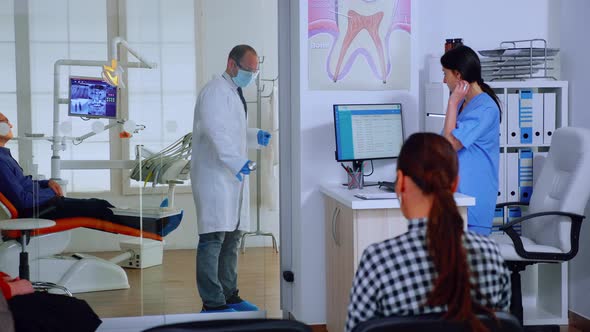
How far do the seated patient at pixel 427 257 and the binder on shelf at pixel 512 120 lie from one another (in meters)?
2.66

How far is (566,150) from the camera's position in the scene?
416cm

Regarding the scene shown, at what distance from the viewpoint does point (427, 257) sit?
194 cm

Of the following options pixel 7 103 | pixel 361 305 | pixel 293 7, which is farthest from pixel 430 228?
pixel 7 103

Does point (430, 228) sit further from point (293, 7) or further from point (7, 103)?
point (7, 103)

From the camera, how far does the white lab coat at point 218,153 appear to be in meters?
4.46

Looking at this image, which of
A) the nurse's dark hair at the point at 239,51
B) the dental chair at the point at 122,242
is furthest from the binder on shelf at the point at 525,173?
the dental chair at the point at 122,242

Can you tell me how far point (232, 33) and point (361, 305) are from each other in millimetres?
2770

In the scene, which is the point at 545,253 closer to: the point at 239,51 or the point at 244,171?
the point at 244,171

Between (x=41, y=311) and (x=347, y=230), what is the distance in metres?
1.42

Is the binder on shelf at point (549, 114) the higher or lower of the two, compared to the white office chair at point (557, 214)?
higher

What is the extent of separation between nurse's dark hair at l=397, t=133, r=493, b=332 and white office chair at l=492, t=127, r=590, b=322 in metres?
2.11

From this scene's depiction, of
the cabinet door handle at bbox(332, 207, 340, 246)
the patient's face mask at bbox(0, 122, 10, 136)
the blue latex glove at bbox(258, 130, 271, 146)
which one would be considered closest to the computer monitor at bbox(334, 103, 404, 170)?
the cabinet door handle at bbox(332, 207, 340, 246)

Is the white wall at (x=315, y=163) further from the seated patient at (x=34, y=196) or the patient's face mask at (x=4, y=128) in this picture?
the patient's face mask at (x=4, y=128)

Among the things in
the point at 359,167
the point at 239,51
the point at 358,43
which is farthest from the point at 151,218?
the point at 358,43
